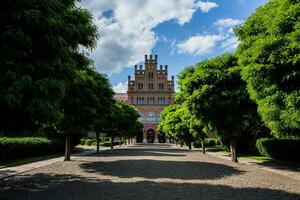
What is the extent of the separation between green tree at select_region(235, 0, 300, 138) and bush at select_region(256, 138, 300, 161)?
10476 mm

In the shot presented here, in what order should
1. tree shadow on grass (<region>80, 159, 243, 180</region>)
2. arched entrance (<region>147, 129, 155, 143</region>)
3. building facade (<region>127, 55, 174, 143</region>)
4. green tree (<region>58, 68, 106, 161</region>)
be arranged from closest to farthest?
tree shadow on grass (<region>80, 159, 243, 180</region>) < green tree (<region>58, 68, 106, 161</region>) < building facade (<region>127, 55, 174, 143</region>) < arched entrance (<region>147, 129, 155, 143</region>)

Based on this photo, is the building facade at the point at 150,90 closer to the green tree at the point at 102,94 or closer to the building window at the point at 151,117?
the building window at the point at 151,117

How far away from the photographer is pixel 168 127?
51.7 metres

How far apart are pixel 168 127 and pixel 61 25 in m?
43.9

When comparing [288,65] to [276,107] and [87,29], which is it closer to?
[276,107]

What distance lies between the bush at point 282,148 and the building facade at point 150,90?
69.6m

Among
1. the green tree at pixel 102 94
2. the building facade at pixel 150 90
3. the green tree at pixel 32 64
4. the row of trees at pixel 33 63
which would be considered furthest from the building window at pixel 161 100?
the green tree at pixel 32 64

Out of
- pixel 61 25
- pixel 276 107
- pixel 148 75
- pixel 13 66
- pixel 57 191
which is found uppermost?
pixel 148 75

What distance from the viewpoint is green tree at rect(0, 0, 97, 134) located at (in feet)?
25.4

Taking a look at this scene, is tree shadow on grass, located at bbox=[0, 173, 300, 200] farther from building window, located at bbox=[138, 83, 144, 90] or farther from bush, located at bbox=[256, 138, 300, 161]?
building window, located at bbox=[138, 83, 144, 90]

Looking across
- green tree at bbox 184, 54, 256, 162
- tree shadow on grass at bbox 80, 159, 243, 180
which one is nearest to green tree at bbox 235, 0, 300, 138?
tree shadow on grass at bbox 80, 159, 243, 180

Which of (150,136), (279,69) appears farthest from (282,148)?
(150,136)

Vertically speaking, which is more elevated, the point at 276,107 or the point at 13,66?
the point at 13,66

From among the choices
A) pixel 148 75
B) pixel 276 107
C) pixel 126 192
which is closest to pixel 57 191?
pixel 126 192
